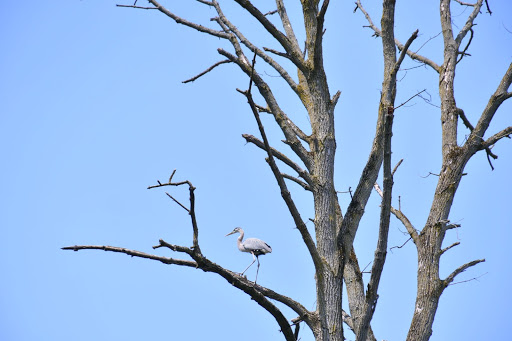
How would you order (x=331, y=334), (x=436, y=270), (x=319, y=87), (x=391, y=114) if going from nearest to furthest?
(x=391, y=114) → (x=331, y=334) → (x=319, y=87) → (x=436, y=270)

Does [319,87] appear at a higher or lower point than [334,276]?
higher

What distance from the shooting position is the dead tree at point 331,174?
558cm

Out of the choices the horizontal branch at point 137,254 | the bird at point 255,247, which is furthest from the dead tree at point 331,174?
the bird at point 255,247

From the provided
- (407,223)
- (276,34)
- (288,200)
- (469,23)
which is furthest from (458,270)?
(469,23)

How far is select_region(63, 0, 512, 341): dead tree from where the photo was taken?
18.3 ft

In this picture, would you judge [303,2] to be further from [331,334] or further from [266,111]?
[331,334]

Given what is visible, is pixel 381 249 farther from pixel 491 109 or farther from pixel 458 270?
pixel 491 109

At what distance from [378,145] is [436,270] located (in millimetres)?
2420

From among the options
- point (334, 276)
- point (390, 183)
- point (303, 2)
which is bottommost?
point (334, 276)

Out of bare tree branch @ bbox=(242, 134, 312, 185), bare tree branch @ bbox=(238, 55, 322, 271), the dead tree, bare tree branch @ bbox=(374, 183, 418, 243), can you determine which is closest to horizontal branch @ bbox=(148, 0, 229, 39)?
the dead tree

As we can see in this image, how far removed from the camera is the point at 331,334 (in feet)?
19.5

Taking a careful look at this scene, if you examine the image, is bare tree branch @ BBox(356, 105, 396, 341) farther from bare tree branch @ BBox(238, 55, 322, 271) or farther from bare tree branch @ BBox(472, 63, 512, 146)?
bare tree branch @ BBox(472, 63, 512, 146)

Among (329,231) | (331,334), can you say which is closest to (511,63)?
(329,231)

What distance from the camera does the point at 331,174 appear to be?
667cm
